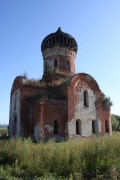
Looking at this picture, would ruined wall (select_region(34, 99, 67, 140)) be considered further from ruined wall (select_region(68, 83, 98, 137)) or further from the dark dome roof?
the dark dome roof

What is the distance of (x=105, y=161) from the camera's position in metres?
8.51

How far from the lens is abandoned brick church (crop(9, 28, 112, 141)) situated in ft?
65.8

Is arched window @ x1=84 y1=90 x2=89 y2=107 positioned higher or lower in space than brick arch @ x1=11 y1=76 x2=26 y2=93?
lower

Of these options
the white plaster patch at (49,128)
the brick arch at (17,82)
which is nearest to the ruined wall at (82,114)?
the white plaster patch at (49,128)

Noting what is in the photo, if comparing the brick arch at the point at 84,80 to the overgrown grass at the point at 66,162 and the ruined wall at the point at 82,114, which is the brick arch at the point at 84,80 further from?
the overgrown grass at the point at 66,162

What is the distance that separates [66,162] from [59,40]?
19319 millimetres

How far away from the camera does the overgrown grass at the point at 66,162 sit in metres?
7.88

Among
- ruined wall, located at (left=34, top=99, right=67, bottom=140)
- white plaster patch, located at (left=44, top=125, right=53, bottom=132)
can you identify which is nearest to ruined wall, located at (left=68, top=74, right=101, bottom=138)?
ruined wall, located at (left=34, top=99, right=67, bottom=140)

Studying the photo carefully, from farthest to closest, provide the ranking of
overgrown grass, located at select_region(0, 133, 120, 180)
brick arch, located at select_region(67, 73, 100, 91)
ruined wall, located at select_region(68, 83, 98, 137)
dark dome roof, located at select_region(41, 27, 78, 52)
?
dark dome roof, located at select_region(41, 27, 78, 52) → brick arch, located at select_region(67, 73, 100, 91) → ruined wall, located at select_region(68, 83, 98, 137) → overgrown grass, located at select_region(0, 133, 120, 180)

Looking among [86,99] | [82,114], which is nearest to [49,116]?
[82,114]

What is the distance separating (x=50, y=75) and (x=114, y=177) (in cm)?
1898

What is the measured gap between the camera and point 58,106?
20.6 m

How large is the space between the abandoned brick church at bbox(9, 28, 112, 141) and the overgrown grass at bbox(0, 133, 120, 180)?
30.0 feet

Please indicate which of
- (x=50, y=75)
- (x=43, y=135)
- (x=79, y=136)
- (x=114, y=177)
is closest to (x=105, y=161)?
(x=114, y=177)
